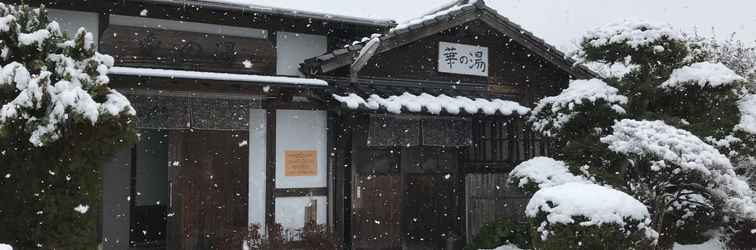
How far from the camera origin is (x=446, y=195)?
451 inches

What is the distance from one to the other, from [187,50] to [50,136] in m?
3.97

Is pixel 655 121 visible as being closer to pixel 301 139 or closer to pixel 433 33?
pixel 433 33

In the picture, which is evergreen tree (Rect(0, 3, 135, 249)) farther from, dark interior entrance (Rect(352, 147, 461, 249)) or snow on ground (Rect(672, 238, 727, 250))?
snow on ground (Rect(672, 238, 727, 250))

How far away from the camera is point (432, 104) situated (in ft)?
32.9

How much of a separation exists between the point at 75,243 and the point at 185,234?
3.21 meters

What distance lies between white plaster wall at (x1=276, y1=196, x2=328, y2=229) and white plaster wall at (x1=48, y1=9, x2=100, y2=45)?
12.7ft

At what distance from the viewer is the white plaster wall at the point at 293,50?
1030 cm

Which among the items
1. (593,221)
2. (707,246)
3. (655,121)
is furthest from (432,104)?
(707,246)

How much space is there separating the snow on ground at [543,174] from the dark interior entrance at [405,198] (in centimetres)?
165

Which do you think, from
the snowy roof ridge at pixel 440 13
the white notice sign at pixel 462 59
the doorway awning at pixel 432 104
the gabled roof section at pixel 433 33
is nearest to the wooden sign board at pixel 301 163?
the gabled roof section at pixel 433 33

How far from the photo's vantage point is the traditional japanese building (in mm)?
9117

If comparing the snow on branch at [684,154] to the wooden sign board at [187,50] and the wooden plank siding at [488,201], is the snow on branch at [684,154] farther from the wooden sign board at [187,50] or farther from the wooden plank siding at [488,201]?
the wooden sign board at [187,50]

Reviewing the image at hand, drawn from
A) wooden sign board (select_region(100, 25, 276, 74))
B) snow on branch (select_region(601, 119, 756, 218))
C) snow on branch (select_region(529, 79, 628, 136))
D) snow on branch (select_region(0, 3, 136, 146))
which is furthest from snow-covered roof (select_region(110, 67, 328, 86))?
snow on branch (select_region(601, 119, 756, 218))

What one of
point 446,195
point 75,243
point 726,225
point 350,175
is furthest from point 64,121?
point 726,225
